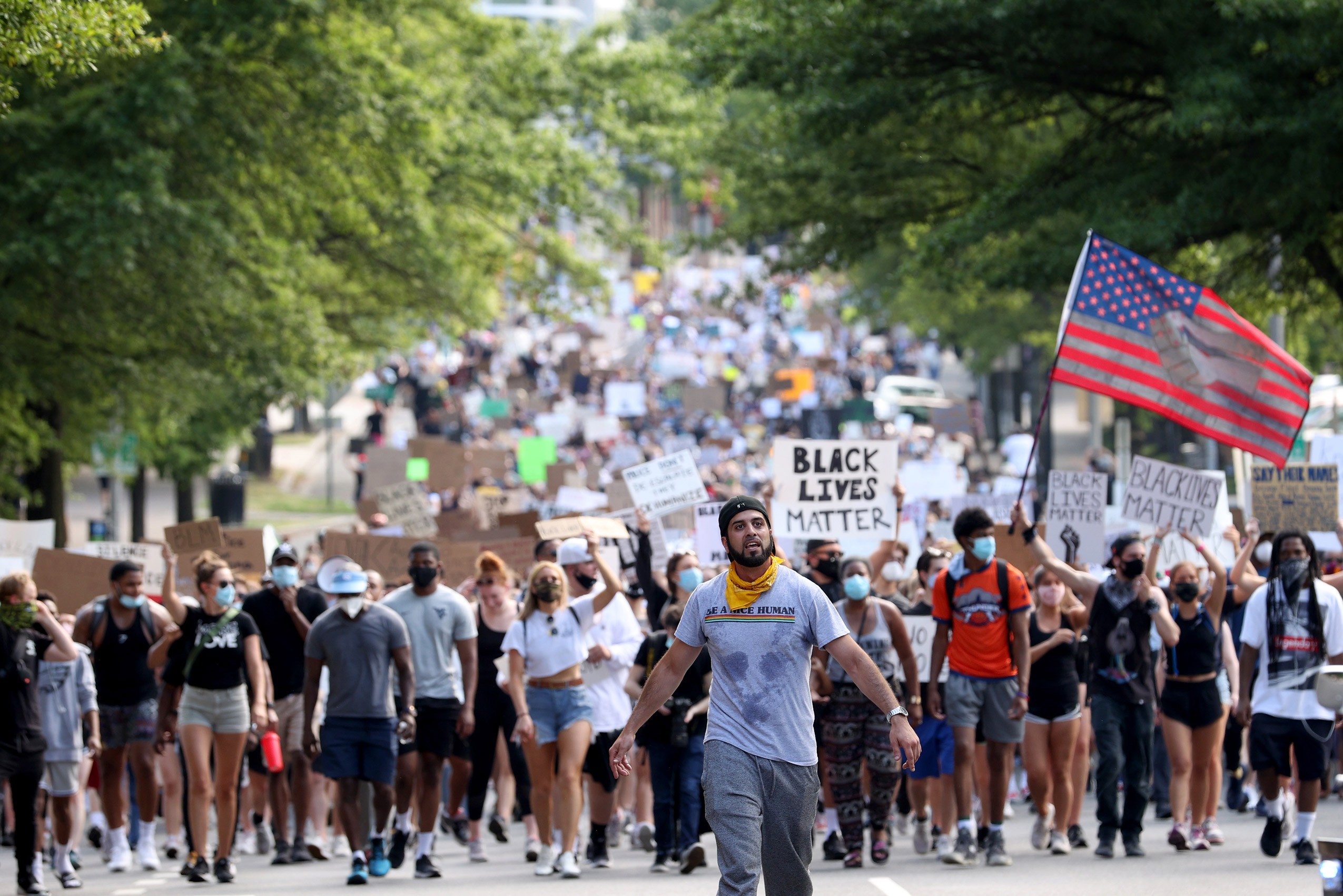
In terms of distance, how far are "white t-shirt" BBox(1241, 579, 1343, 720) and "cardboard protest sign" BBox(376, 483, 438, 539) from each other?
10.2 m

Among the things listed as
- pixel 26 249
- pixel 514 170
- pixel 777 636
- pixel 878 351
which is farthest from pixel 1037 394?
pixel 777 636

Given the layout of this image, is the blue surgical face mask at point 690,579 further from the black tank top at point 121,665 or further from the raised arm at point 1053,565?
the black tank top at point 121,665

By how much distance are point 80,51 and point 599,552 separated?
399 centimetres

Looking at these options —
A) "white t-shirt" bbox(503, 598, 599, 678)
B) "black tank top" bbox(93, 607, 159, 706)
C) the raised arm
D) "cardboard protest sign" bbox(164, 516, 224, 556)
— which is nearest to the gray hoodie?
"black tank top" bbox(93, 607, 159, 706)

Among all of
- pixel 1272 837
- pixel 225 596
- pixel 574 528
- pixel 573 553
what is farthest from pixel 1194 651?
pixel 225 596

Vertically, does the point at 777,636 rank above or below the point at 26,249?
below

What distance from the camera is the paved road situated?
9.91 meters

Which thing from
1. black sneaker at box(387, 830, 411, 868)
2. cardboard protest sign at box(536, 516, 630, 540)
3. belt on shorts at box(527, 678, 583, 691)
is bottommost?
black sneaker at box(387, 830, 411, 868)

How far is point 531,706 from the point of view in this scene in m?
11.2

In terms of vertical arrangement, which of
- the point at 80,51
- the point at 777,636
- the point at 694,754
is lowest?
the point at 694,754

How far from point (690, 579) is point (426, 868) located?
2.23 m

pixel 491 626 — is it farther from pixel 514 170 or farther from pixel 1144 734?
pixel 514 170

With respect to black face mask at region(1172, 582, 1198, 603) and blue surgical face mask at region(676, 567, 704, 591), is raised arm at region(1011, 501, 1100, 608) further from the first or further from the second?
blue surgical face mask at region(676, 567, 704, 591)

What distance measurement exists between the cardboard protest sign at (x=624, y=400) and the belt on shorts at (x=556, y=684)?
99.6 ft
